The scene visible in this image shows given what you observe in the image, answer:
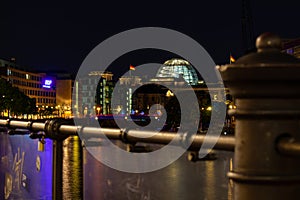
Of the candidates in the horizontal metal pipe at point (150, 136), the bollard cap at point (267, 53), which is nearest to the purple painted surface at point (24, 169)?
Answer: the horizontal metal pipe at point (150, 136)

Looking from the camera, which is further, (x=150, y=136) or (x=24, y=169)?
(x=24, y=169)

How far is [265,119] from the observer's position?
8.32 ft

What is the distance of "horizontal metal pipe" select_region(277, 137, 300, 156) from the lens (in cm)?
241

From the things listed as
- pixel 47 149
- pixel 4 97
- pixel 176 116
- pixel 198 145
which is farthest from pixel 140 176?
pixel 4 97

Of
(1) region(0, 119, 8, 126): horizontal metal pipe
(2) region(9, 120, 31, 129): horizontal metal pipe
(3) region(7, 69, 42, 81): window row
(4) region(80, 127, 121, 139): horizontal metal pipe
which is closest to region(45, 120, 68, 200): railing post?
(4) region(80, 127, 121, 139): horizontal metal pipe

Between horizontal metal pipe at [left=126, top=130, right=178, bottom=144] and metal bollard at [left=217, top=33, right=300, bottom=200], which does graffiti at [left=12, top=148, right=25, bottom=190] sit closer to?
horizontal metal pipe at [left=126, top=130, right=178, bottom=144]

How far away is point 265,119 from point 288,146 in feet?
0.47

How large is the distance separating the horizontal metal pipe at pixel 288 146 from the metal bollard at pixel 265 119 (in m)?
0.02

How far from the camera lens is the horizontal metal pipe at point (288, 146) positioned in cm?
241

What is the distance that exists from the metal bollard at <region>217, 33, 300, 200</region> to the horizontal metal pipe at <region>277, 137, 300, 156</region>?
2 centimetres

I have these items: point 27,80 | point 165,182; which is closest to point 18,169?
point 165,182

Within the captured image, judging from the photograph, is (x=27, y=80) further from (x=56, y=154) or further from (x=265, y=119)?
(x=265, y=119)

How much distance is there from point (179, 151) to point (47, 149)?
2.62 metres

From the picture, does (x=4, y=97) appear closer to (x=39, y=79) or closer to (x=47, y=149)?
(x=39, y=79)
